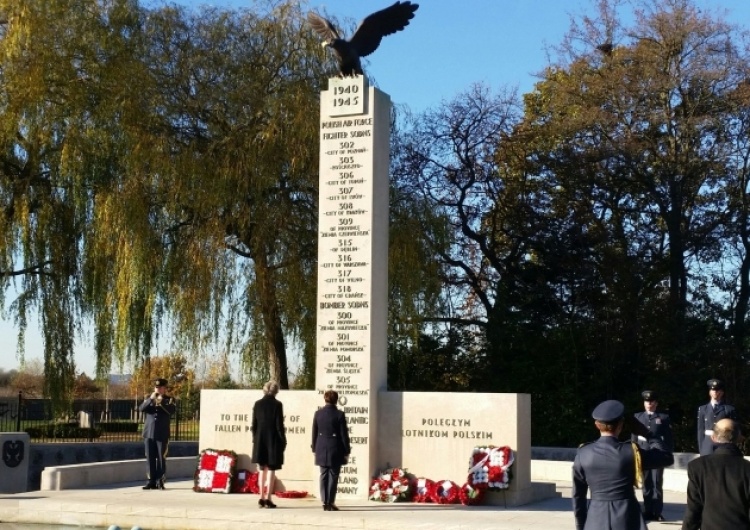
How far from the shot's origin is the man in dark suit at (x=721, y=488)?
563 centimetres

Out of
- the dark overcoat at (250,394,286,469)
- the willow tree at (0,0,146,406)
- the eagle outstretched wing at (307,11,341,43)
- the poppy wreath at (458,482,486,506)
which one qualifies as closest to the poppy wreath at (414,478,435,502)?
the poppy wreath at (458,482,486,506)

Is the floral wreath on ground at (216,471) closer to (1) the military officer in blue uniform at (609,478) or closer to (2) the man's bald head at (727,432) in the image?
(1) the military officer in blue uniform at (609,478)

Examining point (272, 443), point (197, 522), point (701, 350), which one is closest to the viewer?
point (197, 522)

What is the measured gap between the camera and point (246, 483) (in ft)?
48.1

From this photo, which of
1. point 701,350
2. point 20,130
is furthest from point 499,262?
point 20,130

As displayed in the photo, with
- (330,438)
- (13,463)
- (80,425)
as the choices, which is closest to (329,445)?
(330,438)

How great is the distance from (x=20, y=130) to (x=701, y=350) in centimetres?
1730

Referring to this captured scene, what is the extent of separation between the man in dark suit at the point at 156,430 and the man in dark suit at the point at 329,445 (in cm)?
356

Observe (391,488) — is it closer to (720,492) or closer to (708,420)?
(708,420)

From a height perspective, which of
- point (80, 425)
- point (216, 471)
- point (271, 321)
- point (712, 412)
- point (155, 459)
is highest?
point (271, 321)

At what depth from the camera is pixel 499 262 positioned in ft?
97.7

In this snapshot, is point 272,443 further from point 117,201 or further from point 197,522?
point 117,201

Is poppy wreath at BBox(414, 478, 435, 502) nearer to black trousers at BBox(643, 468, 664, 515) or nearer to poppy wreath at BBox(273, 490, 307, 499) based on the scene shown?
poppy wreath at BBox(273, 490, 307, 499)

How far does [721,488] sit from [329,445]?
7.23 metres
